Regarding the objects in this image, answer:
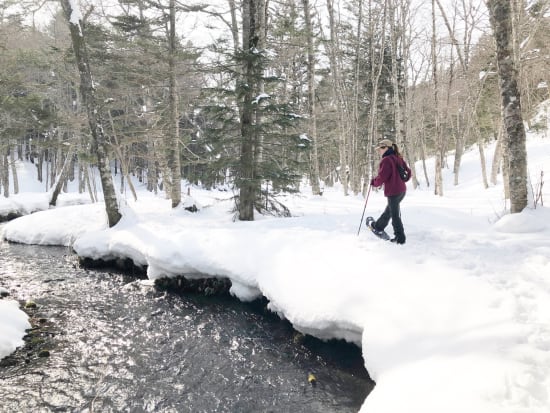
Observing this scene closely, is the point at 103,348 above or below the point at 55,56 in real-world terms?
below

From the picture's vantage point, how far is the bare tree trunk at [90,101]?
10531 millimetres

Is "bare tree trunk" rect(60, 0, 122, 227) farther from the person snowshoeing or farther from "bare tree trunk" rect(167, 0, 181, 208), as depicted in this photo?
the person snowshoeing

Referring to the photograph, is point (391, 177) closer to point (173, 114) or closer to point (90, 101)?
point (90, 101)

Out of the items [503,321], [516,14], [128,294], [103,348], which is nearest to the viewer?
[503,321]

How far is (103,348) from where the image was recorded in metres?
5.39

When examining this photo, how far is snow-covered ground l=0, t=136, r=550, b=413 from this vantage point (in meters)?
3.07

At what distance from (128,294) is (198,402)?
425 cm

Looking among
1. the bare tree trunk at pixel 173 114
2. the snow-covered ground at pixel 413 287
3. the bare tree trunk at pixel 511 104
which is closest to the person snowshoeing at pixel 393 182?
the snow-covered ground at pixel 413 287

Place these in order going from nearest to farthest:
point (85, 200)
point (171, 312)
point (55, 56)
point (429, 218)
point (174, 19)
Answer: point (171, 312) < point (429, 218) < point (174, 19) < point (55, 56) < point (85, 200)

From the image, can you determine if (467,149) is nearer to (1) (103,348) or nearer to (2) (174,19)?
(2) (174,19)

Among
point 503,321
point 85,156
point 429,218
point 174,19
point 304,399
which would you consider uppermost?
point 174,19

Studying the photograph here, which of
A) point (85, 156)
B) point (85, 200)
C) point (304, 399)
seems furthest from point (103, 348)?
point (85, 200)

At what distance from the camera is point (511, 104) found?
6617 mm

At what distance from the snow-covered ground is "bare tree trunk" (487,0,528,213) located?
0.52 metres
